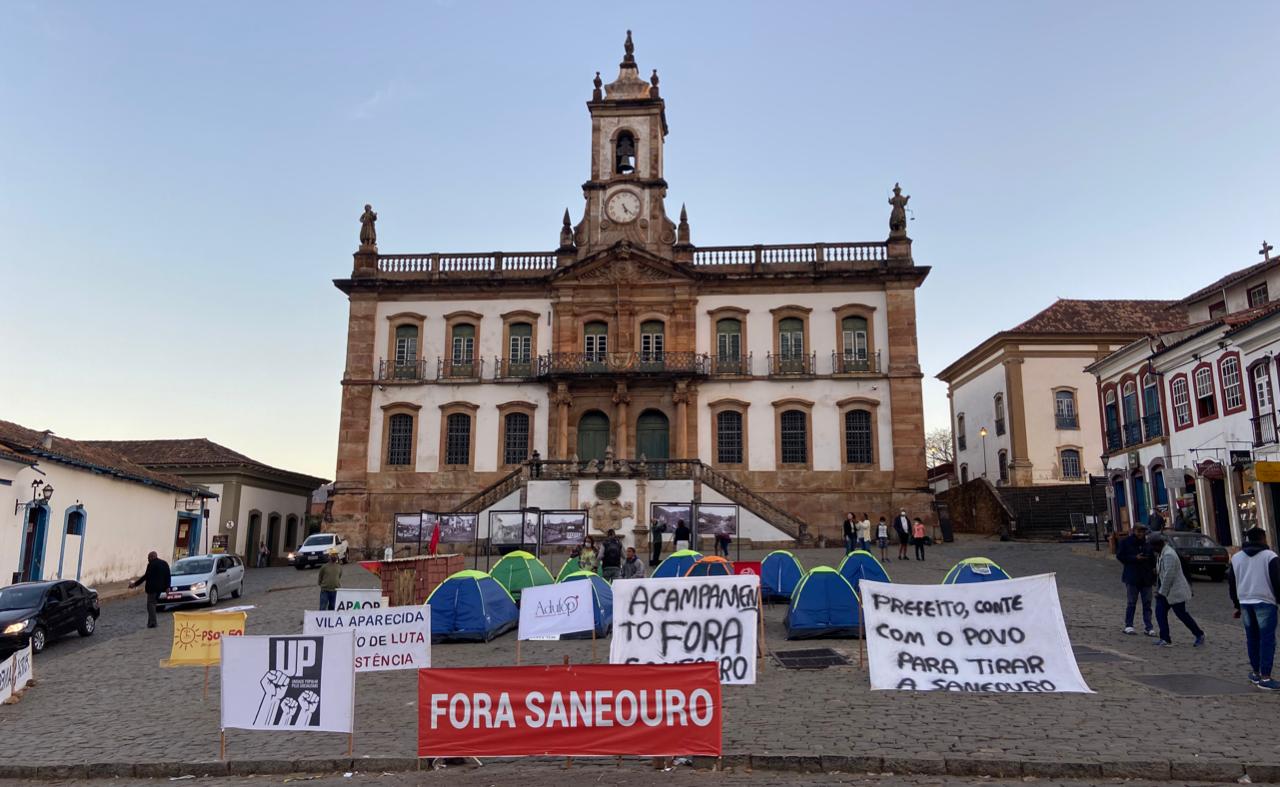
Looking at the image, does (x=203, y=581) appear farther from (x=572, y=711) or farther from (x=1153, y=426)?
(x=1153, y=426)

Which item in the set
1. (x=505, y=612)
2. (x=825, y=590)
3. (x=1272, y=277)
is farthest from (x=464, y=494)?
(x=1272, y=277)

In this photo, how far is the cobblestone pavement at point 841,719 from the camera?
25.6ft

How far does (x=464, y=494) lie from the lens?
36.2 metres

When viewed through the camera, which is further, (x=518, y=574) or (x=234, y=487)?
(x=234, y=487)

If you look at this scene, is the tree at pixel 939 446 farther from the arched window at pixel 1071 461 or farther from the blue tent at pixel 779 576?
the blue tent at pixel 779 576

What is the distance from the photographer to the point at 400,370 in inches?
1483

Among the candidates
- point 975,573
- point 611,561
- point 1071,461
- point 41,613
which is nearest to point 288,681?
point 41,613

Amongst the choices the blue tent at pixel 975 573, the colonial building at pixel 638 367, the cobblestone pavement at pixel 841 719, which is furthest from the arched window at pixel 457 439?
the blue tent at pixel 975 573

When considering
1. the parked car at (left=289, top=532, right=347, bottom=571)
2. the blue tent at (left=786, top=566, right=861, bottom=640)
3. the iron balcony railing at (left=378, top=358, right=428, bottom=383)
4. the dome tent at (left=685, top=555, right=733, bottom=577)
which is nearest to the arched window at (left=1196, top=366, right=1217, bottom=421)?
the blue tent at (left=786, top=566, right=861, bottom=640)

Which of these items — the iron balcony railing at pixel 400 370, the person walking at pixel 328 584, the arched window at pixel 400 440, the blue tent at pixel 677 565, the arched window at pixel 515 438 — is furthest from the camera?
the iron balcony railing at pixel 400 370

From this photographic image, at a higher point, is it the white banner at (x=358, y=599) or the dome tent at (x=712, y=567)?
the dome tent at (x=712, y=567)

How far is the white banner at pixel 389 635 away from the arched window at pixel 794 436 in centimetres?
2602

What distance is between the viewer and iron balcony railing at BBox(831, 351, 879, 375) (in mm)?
35906

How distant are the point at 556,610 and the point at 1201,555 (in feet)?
54.0
